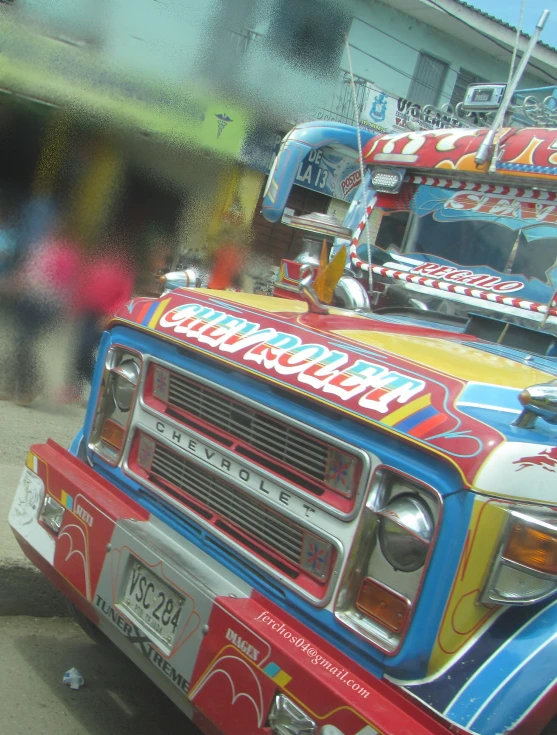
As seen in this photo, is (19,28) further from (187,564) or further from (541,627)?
(541,627)

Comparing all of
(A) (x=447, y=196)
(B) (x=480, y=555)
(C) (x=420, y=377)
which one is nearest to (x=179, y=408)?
(C) (x=420, y=377)

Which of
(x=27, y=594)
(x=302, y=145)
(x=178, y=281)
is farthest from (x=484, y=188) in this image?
(x=27, y=594)

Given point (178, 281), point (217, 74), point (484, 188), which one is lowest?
point (178, 281)

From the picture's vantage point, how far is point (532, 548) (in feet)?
7.04

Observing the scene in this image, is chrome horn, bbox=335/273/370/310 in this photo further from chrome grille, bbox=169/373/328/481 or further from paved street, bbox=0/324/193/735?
paved street, bbox=0/324/193/735

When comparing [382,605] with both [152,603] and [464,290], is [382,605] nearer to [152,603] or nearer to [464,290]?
[152,603]

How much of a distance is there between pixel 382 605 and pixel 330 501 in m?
0.31

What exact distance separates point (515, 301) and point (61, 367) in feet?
16.7

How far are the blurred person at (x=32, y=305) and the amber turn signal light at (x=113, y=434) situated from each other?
3.87 m

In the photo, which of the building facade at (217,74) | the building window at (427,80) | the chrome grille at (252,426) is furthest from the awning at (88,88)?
the chrome grille at (252,426)

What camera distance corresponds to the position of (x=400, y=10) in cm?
1700

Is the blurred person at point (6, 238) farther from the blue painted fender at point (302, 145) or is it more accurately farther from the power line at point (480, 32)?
the power line at point (480, 32)

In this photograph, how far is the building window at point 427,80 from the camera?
58.5ft

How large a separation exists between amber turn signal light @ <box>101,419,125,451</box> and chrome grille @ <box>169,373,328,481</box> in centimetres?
33
